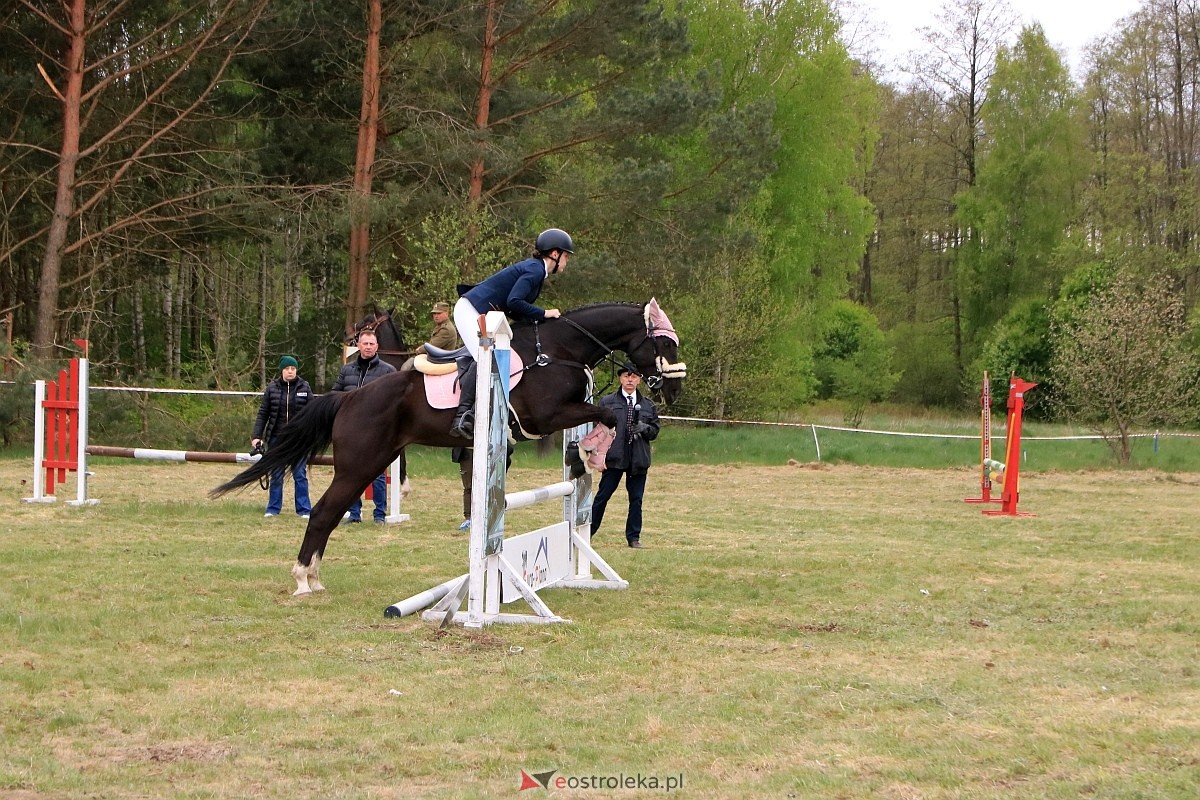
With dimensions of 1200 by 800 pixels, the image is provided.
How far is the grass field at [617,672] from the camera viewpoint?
159 inches

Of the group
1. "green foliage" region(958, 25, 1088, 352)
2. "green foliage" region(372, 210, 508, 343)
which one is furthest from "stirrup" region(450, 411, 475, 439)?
"green foliage" region(958, 25, 1088, 352)

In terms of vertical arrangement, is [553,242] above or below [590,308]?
above

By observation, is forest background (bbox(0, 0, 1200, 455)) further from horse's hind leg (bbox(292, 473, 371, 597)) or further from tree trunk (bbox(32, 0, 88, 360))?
horse's hind leg (bbox(292, 473, 371, 597))

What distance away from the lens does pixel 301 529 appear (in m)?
11.1

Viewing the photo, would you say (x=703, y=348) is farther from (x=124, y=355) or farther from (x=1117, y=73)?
(x=1117, y=73)

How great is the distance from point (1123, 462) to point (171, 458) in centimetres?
1717

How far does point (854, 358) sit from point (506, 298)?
35.8 meters

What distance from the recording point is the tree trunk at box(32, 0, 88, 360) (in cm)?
1997

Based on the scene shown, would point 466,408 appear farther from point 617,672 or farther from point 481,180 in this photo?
point 481,180

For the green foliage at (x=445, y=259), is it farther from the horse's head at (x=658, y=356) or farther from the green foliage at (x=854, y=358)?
the green foliage at (x=854, y=358)

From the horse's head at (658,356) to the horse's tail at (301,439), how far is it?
2095 mm

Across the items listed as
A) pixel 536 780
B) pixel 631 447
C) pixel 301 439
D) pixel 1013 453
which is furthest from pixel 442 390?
pixel 1013 453

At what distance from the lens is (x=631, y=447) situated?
10.2m

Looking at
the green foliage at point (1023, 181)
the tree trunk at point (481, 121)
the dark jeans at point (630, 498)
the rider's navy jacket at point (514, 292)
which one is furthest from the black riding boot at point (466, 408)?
the green foliage at point (1023, 181)
